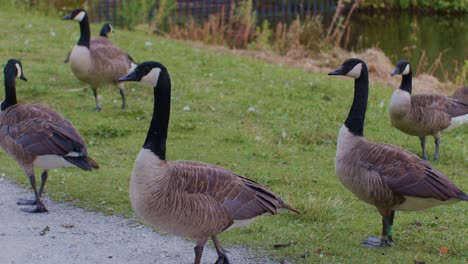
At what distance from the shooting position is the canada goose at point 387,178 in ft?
19.2

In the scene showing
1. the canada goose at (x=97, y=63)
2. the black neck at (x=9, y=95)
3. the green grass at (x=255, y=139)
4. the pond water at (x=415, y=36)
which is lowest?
the pond water at (x=415, y=36)

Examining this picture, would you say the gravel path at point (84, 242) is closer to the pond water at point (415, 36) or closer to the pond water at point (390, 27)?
the pond water at point (415, 36)

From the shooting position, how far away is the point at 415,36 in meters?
22.0

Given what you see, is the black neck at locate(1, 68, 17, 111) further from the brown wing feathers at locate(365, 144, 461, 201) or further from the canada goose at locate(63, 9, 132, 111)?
the brown wing feathers at locate(365, 144, 461, 201)

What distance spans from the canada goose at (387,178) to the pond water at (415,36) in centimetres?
1136

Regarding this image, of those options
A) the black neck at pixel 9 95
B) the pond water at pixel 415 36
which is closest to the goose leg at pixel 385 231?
the black neck at pixel 9 95

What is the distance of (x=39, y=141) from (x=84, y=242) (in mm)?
1223

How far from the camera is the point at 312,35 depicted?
61.3ft

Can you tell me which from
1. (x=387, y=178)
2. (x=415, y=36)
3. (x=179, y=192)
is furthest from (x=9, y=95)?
(x=415, y=36)

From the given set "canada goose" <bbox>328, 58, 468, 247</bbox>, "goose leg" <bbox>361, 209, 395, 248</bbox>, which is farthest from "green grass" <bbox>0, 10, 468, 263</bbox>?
"canada goose" <bbox>328, 58, 468, 247</bbox>

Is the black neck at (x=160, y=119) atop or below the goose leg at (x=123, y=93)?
atop

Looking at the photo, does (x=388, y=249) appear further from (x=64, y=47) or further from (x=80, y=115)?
(x=64, y=47)

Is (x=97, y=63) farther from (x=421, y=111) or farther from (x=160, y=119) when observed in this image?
(x=160, y=119)

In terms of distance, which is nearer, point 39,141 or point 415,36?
point 39,141
